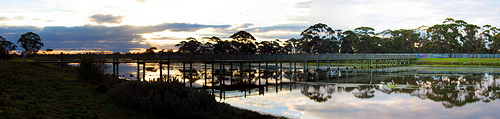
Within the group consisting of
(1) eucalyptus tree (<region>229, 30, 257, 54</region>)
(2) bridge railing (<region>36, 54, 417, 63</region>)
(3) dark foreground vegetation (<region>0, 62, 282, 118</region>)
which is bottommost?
(3) dark foreground vegetation (<region>0, 62, 282, 118</region>)

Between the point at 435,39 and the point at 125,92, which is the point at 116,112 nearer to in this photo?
the point at 125,92

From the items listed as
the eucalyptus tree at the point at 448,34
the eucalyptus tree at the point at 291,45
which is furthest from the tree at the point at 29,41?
the eucalyptus tree at the point at 448,34

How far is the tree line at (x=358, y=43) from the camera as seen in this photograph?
79.5 m

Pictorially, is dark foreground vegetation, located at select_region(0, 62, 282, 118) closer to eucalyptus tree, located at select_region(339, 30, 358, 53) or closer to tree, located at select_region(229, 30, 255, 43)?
tree, located at select_region(229, 30, 255, 43)

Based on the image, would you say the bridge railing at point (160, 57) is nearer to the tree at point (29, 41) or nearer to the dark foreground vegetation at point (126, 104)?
the dark foreground vegetation at point (126, 104)

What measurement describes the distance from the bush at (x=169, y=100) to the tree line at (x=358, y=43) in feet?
214

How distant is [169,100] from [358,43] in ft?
297

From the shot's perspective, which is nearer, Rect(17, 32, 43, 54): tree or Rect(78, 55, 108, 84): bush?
Rect(78, 55, 108, 84): bush

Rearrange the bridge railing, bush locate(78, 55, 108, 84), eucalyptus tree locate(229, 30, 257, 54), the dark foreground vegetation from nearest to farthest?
the dark foreground vegetation, bush locate(78, 55, 108, 84), the bridge railing, eucalyptus tree locate(229, 30, 257, 54)

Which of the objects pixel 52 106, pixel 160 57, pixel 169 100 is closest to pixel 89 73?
pixel 52 106

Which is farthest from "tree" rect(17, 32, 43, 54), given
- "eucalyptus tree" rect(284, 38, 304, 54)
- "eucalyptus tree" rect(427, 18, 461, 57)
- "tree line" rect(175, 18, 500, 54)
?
"eucalyptus tree" rect(427, 18, 461, 57)

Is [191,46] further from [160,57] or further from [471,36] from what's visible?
[471,36]

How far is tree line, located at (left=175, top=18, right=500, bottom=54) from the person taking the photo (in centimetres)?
7950

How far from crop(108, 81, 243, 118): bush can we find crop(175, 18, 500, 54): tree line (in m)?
65.3
